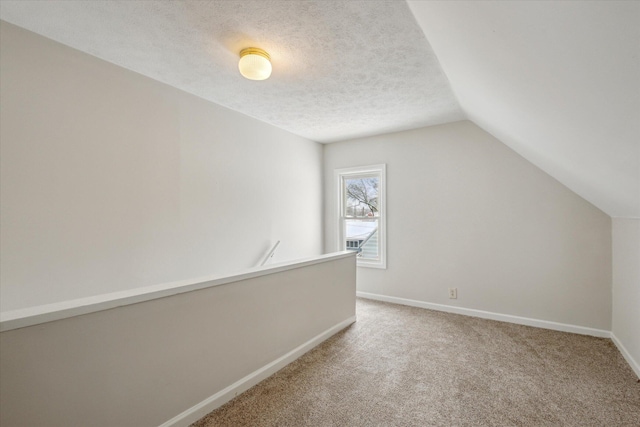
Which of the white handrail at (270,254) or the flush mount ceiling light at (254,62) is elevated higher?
the flush mount ceiling light at (254,62)

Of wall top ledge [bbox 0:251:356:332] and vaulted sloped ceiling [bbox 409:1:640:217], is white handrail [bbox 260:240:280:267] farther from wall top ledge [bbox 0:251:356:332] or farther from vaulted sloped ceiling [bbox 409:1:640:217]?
vaulted sloped ceiling [bbox 409:1:640:217]

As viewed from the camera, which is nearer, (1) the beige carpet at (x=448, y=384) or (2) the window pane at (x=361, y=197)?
(1) the beige carpet at (x=448, y=384)

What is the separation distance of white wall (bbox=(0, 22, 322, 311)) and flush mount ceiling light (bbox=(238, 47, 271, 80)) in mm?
560

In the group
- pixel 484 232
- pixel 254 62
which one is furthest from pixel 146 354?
pixel 484 232

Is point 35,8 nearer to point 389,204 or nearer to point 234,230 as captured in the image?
point 234,230

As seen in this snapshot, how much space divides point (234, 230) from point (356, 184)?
7.10 ft

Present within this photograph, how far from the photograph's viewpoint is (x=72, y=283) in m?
2.10

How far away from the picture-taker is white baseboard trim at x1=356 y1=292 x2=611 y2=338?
2.96 metres

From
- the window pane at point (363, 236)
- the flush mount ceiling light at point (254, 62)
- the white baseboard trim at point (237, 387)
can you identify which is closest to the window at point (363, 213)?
the window pane at point (363, 236)

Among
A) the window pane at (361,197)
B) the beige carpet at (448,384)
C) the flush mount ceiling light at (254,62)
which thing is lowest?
the beige carpet at (448,384)

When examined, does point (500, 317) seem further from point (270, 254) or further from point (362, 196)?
point (270, 254)

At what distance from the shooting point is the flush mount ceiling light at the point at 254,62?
6.85 feet

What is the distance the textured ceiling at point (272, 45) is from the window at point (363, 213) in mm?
1383

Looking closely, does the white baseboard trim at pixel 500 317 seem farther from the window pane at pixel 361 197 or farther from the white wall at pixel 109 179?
the white wall at pixel 109 179
